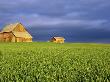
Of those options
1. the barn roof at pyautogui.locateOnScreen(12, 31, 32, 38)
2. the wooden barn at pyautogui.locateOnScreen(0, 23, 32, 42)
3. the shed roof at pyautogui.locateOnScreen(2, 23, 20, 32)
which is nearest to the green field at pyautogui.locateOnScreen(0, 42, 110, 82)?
the wooden barn at pyautogui.locateOnScreen(0, 23, 32, 42)

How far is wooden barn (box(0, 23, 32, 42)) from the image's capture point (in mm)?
107250

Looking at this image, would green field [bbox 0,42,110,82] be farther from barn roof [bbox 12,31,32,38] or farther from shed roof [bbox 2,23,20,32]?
shed roof [bbox 2,23,20,32]

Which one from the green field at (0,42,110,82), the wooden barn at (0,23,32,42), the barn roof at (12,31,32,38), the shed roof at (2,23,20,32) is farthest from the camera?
the shed roof at (2,23,20,32)

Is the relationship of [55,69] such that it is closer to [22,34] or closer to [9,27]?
[22,34]

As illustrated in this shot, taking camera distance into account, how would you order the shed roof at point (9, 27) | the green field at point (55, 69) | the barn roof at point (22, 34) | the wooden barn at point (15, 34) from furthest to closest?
the shed roof at point (9, 27), the barn roof at point (22, 34), the wooden barn at point (15, 34), the green field at point (55, 69)

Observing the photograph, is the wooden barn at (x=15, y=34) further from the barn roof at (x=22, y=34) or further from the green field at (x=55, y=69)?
the green field at (x=55, y=69)

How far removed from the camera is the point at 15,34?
107375 millimetres

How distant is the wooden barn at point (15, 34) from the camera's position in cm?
10725

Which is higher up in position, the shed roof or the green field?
the shed roof

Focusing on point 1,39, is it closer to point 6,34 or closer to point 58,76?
point 6,34

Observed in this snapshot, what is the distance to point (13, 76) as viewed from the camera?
13.5m

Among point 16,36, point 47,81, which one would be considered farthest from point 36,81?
point 16,36

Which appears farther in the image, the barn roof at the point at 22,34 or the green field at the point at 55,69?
the barn roof at the point at 22,34

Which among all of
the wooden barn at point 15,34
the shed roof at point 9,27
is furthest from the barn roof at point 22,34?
the shed roof at point 9,27
